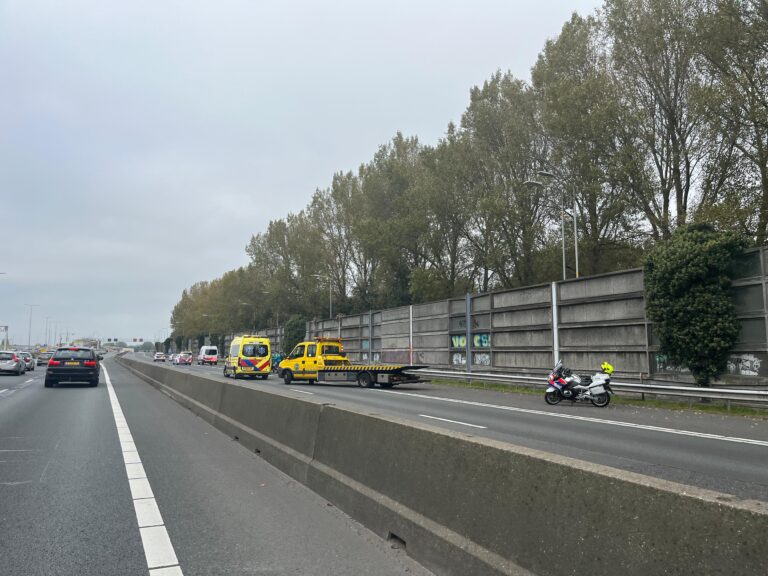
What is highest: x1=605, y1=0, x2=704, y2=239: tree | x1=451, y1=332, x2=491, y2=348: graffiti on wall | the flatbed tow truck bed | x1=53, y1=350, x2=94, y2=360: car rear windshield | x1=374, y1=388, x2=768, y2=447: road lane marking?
x1=605, y1=0, x2=704, y2=239: tree

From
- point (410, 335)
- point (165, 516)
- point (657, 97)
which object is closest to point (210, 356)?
point (410, 335)

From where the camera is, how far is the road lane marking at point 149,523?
14.2 feet

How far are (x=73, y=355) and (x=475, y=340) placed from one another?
18.1m

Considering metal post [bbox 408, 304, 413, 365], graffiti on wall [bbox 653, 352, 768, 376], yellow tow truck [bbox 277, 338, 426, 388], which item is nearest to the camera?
graffiti on wall [bbox 653, 352, 768, 376]

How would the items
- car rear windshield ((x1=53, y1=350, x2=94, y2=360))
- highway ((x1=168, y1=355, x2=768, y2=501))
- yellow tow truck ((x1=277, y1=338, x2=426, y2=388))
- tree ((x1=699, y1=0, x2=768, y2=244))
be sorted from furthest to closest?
yellow tow truck ((x1=277, y1=338, x2=426, y2=388)), car rear windshield ((x1=53, y1=350, x2=94, y2=360)), tree ((x1=699, y1=0, x2=768, y2=244)), highway ((x1=168, y1=355, x2=768, y2=501))

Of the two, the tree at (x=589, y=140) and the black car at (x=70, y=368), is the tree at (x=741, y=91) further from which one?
the black car at (x=70, y=368)

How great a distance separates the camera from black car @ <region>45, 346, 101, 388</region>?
24281 millimetres

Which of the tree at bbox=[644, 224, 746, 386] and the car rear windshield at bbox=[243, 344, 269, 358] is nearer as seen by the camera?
the tree at bbox=[644, 224, 746, 386]

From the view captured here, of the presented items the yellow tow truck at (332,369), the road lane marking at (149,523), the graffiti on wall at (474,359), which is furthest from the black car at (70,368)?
the road lane marking at (149,523)

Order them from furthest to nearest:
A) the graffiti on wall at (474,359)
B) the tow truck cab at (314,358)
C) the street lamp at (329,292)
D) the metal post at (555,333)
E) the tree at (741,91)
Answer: the street lamp at (329,292)
the tow truck cab at (314,358)
the graffiti on wall at (474,359)
the metal post at (555,333)
the tree at (741,91)

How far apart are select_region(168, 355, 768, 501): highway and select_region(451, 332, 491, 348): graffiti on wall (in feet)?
25.9

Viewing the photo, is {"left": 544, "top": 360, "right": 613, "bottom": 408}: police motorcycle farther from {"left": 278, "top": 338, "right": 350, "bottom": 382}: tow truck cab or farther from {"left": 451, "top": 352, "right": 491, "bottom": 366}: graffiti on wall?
{"left": 278, "top": 338, "right": 350, "bottom": 382}: tow truck cab

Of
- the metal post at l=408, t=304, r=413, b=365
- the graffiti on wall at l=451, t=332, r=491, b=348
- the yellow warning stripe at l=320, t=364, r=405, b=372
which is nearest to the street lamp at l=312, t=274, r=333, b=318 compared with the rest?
the metal post at l=408, t=304, r=413, b=365

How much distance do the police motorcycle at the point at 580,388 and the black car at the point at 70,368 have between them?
18.9 meters
